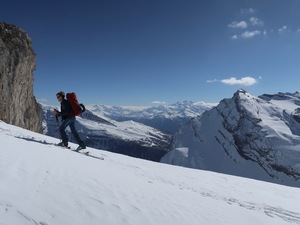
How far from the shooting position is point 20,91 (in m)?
47.8

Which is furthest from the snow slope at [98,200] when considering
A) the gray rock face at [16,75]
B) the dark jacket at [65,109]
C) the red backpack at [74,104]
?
the gray rock face at [16,75]

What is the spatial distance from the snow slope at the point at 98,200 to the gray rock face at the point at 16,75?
95.3 feet

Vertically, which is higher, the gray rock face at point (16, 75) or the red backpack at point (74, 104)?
the gray rock face at point (16, 75)

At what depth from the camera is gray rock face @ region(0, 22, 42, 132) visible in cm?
3912

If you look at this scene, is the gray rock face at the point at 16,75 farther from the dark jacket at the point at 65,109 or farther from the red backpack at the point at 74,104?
the red backpack at the point at 74,104

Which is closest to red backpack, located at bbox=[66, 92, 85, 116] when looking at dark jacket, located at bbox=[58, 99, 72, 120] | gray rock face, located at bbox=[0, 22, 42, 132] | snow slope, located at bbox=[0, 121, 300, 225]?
dark jacket, located at bbox=[58, 99, 72, 120]

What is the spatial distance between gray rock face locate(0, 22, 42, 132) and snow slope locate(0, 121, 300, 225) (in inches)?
1144

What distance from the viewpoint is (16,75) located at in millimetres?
43656

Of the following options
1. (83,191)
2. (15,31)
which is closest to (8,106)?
(15,31)

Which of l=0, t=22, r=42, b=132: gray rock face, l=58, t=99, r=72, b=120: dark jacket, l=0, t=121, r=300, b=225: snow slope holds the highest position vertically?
l=0, t=22, r=42, b=132: gray rock face

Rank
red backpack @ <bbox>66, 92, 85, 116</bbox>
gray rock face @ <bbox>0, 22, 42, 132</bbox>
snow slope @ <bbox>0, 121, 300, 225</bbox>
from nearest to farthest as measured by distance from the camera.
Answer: snow slope @ <bbox>0, 121, 300, 225</bbox> → red backpack @ <bbox>66, 92, 85, 116</bbox> → gray rock face @ <bbox>0, 22, 42, 132</bbox>

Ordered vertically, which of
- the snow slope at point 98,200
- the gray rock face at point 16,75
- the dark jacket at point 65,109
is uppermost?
the gray rock face at point 16,75

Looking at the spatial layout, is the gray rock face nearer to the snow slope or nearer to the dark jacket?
the dark jacket

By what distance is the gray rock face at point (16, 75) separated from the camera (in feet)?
128
